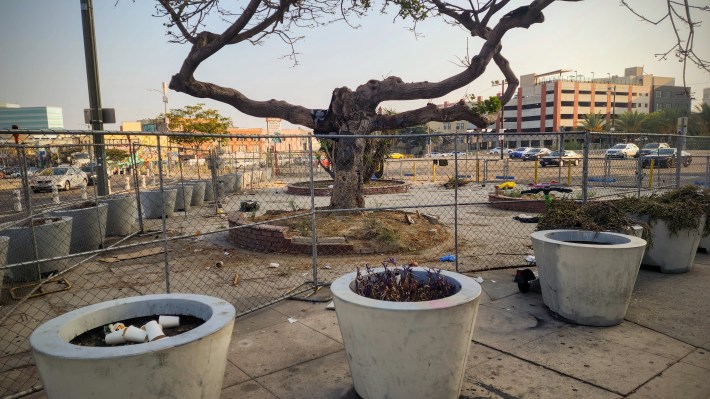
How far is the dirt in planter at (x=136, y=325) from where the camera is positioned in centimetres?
272

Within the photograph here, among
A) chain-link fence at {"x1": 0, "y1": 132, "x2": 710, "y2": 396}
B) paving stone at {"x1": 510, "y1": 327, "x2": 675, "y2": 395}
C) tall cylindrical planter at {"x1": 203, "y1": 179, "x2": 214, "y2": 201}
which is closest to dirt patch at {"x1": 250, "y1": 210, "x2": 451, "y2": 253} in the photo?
chain-link fence at {"x1": 0, "y1": 132, "x2": 710, "y2": 396}

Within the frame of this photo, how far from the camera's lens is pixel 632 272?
462 cm

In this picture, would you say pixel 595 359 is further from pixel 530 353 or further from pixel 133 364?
pixel 133 364

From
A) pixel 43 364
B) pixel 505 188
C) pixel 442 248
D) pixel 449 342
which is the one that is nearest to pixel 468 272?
pixel 442 248

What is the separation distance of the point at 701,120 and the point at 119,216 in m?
59.2

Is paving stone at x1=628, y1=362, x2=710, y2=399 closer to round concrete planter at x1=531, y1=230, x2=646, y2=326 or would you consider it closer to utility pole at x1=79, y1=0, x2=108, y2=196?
round concrete planter at x1=531, y1=230, x2=646, y2=326

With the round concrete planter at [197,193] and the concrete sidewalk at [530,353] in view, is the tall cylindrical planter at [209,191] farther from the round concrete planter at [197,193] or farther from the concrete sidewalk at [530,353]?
the concrete sidewalk at [530,353]

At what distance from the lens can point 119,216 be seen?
10273 millimetres

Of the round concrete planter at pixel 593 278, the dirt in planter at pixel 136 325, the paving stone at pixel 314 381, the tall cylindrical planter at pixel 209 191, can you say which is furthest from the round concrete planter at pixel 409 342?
the tall cylindrical planter at pixel 209 191

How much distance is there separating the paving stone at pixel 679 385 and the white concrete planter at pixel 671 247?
329 cm

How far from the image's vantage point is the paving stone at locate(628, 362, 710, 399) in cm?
330

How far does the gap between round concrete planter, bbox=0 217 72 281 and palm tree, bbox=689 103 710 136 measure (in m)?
58.0

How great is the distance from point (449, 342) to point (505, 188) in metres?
14.9

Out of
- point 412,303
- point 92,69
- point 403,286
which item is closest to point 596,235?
point 403,286
